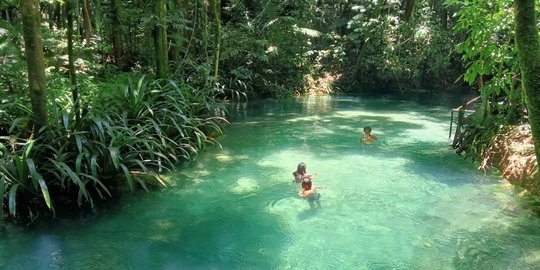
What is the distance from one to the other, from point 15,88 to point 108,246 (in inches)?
146

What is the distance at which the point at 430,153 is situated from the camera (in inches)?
344

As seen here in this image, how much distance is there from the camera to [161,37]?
858 centimetres

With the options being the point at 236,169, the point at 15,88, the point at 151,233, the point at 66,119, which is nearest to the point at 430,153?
the point at 236,169

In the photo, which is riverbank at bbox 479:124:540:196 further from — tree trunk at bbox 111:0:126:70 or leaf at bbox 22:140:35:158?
tree trunk at bbox 111:0:126:70

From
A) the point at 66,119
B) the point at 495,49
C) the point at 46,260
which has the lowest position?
the point at 46,260

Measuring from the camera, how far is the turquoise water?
14.1 feet

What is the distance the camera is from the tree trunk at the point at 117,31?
11202mm

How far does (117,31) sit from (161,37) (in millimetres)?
4253

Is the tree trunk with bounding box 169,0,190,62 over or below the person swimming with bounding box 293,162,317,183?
over

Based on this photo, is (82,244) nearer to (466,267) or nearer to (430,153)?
(466,267)

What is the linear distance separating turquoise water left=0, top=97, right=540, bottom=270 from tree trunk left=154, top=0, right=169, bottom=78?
6.91ft

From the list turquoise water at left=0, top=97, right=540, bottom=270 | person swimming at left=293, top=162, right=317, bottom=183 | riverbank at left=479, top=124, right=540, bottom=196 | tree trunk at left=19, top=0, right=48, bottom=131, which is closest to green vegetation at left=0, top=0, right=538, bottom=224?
tree trunk at left=19, top=0, right=48, bottom=131

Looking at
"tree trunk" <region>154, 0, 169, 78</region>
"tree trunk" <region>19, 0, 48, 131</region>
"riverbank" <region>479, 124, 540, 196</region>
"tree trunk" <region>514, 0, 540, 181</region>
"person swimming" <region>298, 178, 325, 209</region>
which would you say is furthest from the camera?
"tree trunk" <region>154, 0, 169, 78</region>

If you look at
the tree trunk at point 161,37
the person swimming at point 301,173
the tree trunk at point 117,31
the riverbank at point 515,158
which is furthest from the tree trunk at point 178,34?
the riverbank at point 515,158
